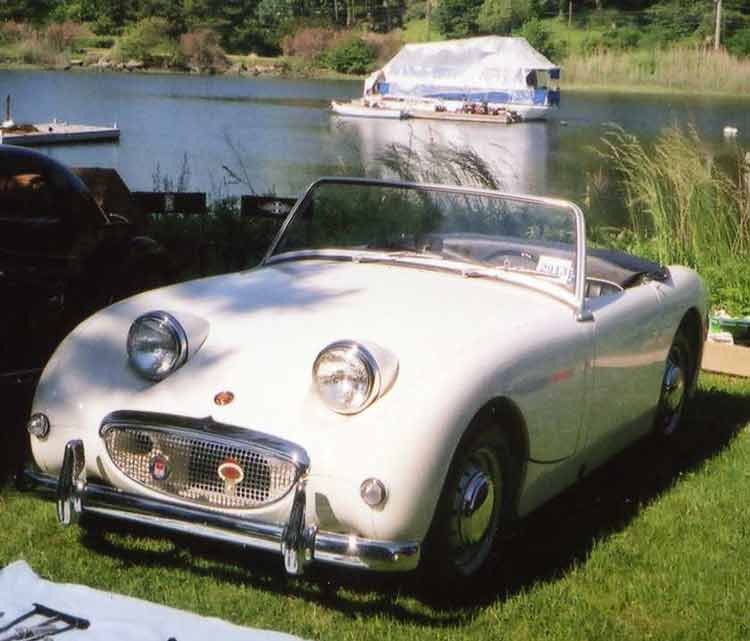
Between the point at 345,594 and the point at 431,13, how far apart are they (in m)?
37.1

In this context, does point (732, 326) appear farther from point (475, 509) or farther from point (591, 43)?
point (591, 43)

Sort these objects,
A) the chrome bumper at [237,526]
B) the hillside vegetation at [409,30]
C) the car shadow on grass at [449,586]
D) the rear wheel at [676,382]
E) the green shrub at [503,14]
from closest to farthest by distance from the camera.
Result: the chrome bumper at [237,526], the car shadow on grass at [449,586], the rear wheel at [676,382], the hillside vegetation at [409,30], the green shrub at [503,14]

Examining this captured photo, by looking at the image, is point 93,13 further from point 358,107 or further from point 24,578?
point 24,578

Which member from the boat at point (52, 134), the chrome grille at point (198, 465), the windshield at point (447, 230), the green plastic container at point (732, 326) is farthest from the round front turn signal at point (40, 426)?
the boat at point (52, 134)

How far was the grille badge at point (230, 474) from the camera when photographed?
4180mm

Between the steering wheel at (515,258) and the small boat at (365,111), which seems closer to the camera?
the steering wheel at (515,258)

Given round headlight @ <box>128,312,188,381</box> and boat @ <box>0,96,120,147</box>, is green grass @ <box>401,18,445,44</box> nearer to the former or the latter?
boat @ <box>0,96,120,147</box>

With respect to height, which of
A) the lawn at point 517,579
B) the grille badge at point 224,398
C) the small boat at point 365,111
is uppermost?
the grille badge at point 224,398

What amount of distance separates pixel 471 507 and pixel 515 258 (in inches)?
58.3

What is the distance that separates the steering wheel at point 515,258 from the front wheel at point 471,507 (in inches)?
44.2

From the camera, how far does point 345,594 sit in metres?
4.43

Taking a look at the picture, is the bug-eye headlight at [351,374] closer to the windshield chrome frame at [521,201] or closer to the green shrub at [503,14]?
the windshield chrome frame at [521,201]

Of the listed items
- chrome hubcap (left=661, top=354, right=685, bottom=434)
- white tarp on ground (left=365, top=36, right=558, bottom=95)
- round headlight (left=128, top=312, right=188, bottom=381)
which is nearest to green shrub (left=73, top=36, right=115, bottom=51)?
white tarp on ground (left=365, top=36, right=558, bottom=95)

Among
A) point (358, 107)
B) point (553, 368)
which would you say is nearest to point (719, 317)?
point (553, 368)
